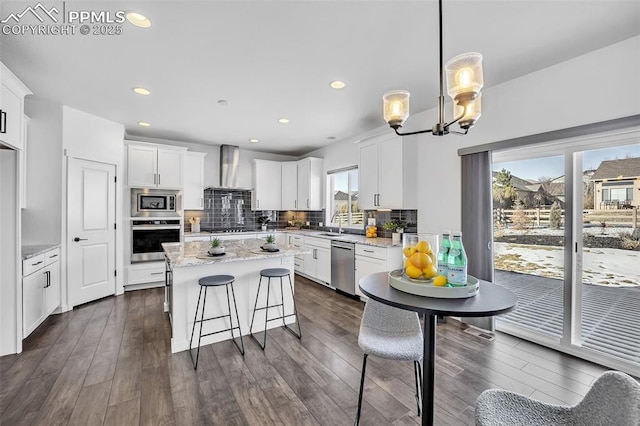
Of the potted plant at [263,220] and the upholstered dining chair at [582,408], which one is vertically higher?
the potted plant at [263,220]

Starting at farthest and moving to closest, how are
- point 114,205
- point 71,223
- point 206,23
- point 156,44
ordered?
point 114,205 → point 71,223 → point 156,44 → point 206,23

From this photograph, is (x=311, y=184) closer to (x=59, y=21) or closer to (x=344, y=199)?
(x=344, y=199)

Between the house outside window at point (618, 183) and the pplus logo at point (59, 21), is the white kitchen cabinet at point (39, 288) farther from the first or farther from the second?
the house outside window at point (618, 183)

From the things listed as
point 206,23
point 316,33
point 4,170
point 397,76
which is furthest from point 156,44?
point 397,76

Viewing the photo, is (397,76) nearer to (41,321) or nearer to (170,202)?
(170,202)

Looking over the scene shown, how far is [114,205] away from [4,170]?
1.77 m

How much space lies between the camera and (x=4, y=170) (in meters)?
2.59

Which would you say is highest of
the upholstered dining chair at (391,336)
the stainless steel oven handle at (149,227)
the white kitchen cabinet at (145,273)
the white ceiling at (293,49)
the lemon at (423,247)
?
the white ceiling at (293,49)

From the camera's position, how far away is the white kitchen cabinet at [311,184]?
586cm

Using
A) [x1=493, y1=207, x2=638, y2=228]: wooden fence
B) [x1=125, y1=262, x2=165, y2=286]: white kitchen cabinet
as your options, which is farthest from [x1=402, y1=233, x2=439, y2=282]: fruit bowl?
[x1=125, y1=262, x2=165, y2=286]: white kitchen cabinet

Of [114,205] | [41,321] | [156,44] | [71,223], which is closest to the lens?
[156,44]

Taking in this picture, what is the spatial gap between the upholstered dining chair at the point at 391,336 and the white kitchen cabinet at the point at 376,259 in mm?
1805

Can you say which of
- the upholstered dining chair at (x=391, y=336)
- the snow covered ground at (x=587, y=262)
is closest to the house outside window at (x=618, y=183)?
the snow covered ground at (x=587, y=262)

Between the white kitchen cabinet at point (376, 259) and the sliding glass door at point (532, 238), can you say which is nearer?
the sliding glass door at point (532, 238)
